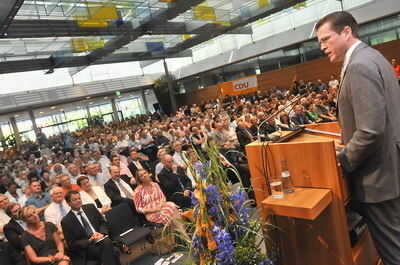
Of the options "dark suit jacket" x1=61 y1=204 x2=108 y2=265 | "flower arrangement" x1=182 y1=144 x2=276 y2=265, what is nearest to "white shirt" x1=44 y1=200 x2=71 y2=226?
"dark suit jacket" x1=61 y1=204 x2=108 y2=265

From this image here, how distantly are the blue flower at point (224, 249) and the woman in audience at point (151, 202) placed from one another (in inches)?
84.7

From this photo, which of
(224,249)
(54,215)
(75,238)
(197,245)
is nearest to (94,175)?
(54,215)

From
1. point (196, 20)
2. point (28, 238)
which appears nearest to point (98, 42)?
point (196, 20)

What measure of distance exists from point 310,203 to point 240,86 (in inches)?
625

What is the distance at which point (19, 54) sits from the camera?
1173 cm

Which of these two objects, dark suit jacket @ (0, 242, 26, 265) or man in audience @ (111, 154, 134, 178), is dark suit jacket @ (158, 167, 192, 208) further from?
dark suit jacket @ (0, 242, 26, 265)

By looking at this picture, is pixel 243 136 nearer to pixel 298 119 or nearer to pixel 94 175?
pixel 298 119

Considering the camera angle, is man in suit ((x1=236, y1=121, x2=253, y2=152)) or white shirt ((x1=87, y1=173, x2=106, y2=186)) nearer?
white shirt ((x1=87, y1=173, x2=106, y2=186))

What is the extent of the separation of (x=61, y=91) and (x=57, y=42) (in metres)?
6.58

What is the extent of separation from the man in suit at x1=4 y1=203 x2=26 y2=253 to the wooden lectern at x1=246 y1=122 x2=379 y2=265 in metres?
2.89

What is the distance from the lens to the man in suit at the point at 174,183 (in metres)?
4.16

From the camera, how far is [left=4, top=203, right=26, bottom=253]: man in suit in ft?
10.6

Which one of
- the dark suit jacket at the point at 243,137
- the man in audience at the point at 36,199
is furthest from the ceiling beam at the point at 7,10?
the dark suit jacket at the point at 243,137

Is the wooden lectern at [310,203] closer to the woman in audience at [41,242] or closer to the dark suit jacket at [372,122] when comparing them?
the dark suit jacket at [372,122]
